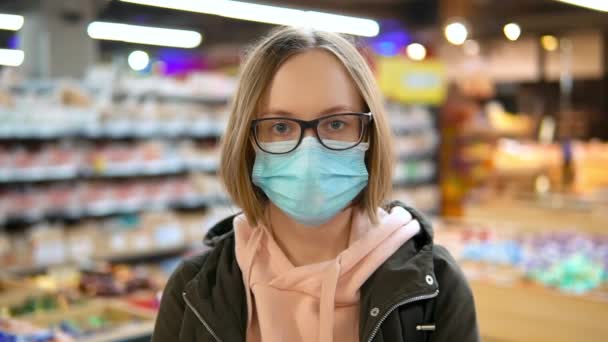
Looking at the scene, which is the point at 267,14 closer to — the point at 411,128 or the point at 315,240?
the point at 411,128

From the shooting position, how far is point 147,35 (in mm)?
10094

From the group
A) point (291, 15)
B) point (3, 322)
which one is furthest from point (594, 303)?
point (291, 15)

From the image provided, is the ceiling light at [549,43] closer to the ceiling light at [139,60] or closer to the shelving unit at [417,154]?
the shelving unit at [417,154]

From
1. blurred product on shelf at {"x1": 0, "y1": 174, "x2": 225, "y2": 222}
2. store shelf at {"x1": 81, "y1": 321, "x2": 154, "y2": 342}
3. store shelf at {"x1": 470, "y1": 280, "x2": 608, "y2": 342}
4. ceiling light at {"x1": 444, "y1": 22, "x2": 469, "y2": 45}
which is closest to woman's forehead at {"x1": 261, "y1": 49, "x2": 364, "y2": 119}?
store shelf at {"x1": 81, "y1": 321, "x2": 154, "y2": 342}

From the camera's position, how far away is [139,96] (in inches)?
282

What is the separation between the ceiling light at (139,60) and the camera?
35.1ft

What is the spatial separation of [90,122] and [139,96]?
859mm

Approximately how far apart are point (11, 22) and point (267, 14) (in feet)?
8.51

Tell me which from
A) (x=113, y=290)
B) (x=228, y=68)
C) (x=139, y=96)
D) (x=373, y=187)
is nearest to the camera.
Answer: (x=373, y=187)

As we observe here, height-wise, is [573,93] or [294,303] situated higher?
[573,93]

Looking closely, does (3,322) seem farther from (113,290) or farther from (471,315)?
(471,315)

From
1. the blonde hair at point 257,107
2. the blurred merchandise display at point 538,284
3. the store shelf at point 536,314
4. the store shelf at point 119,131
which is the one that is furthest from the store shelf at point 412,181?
the blonde hair at point 257,107

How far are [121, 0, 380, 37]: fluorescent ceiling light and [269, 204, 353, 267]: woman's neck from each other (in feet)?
13.5

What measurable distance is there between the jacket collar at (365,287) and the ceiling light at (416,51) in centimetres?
928
